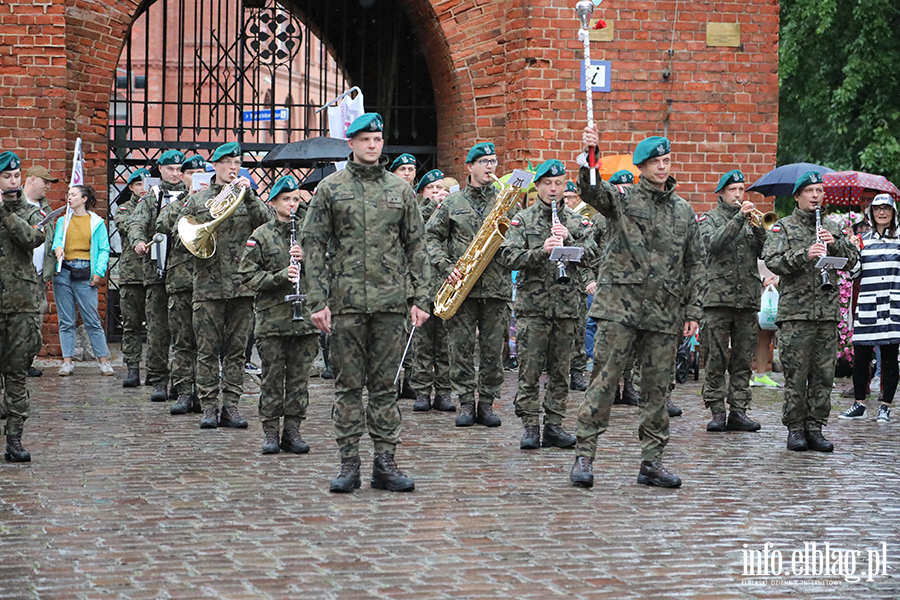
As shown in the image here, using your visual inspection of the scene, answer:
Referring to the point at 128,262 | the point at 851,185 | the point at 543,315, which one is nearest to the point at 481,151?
the point at 543,315

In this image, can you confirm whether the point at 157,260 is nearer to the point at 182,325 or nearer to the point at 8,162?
the point at 182,325

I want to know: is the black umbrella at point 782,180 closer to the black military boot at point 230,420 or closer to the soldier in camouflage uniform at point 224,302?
the soldier in camouflage uniform at point 224,302

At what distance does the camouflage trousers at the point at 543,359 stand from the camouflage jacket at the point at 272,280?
1.57 m

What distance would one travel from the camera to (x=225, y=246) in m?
10.1

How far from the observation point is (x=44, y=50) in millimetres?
14500

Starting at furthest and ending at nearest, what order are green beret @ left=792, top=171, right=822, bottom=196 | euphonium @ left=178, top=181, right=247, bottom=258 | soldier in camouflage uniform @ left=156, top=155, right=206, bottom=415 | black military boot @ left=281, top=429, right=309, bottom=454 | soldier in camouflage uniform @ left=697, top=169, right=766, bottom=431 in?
soldier in camouflage uniform @ left=156, top=155, right=206, bottom=415
soldier in camouflage uniform @ left=697, top=169, right=766, bottom=431
euphonium @ left=178, top=181, right=247, bottom=258
green beret @ left=792, top=171, right=822, bottom=196
black military boot @ left=281, top=429, right=309, bottom=454

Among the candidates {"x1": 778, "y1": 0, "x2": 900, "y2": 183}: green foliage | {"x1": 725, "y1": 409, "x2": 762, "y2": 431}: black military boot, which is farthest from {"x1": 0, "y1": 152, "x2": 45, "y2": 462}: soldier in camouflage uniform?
{"x1": 778, "y1": 0, "x2": 900, "y2": 183}: green foliage

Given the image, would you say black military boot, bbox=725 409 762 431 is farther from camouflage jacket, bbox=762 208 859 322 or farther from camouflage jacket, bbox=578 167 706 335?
camouflage jacket, bbox=578 167 706 335

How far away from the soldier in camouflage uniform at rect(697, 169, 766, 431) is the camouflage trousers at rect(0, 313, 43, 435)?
5.38 m

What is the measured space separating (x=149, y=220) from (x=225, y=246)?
7.77 ft

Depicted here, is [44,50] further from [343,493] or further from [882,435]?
[882,435]

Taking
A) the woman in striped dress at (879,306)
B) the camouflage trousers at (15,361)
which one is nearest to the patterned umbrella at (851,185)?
the woman in striped dress at (879,306)

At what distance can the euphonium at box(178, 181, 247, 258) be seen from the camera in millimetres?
9641

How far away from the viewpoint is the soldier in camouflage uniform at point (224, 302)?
391 inches
